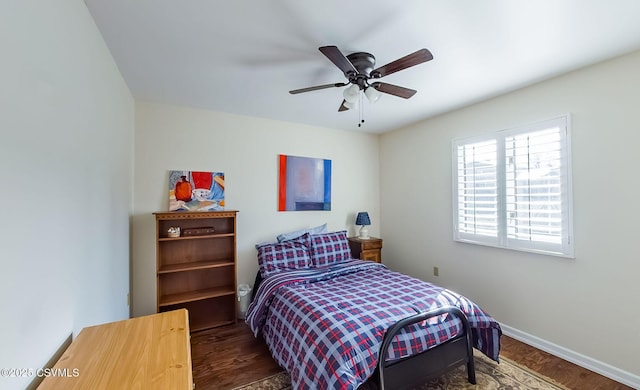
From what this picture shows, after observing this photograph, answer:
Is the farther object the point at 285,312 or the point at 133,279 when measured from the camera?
the point at 133,279

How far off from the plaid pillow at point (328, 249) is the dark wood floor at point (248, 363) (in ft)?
3.47

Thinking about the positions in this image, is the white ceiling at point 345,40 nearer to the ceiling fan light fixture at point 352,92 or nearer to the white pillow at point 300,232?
the ceiling fan light fixture at point 352,92

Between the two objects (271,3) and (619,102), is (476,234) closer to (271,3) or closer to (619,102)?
(619,102)

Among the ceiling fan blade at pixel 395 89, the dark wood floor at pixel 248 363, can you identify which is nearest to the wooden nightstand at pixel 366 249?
the dark wood floor at pixel 248 363

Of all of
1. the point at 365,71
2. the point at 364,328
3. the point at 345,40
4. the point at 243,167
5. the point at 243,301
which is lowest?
the point at 243,301

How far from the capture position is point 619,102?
6.75 ft

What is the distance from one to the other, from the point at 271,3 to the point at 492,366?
310 cm

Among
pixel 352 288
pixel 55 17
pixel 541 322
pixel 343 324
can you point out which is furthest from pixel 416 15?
pixel 541 322

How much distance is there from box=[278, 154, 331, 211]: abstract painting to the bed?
1150 millimetres

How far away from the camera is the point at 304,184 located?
3750mm

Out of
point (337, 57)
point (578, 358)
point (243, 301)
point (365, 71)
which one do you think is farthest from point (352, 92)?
point (578, 358)

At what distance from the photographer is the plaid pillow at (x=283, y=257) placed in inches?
114

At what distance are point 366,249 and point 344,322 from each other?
2053 mm

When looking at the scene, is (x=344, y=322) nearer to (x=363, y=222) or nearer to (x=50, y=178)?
(x=50, y=178)
